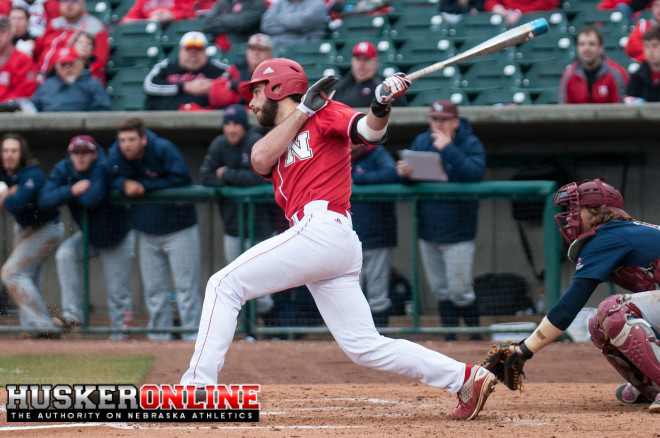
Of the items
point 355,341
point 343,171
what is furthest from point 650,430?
point 343,171

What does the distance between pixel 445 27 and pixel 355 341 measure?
586 centimetres

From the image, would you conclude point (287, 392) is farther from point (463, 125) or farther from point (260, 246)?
point (463, 125)

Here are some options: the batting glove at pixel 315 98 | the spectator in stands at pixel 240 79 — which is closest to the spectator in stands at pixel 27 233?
the spectator in stands at pixel 240 79

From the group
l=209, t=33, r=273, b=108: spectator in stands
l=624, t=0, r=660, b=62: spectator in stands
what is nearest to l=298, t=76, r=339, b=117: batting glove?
l=209, t=33, r=273, b=108: spectator in stands

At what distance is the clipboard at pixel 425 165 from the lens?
7.15 meters

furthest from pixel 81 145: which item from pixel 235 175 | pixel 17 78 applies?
pixel 17 78

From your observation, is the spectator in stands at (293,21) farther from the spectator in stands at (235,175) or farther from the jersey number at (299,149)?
the jersey number at (299,149)

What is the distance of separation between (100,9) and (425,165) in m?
5.28

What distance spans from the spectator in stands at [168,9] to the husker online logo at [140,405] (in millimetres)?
6580

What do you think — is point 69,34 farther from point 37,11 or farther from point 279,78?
point 279,78

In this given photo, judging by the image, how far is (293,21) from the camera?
368 inches

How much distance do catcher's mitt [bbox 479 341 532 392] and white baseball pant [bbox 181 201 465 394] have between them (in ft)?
1.15

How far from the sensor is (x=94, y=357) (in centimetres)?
681

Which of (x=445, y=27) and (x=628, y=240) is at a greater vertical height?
(x=445, y=27)
